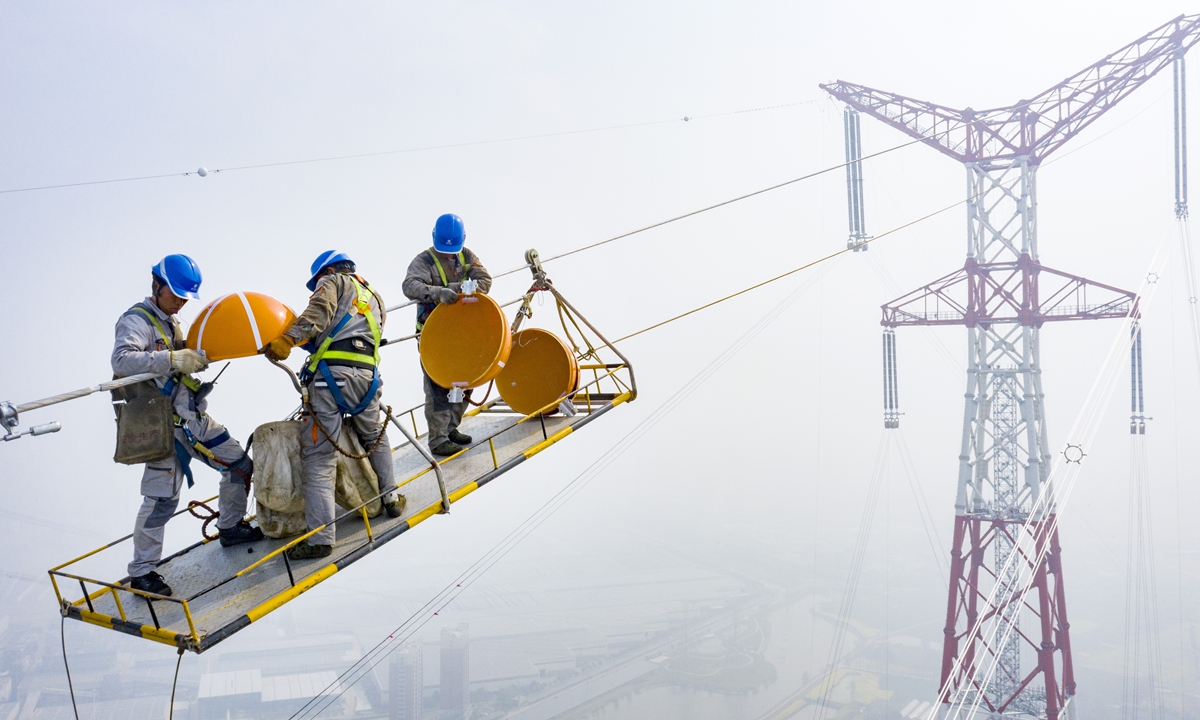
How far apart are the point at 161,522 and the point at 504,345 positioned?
2.19m

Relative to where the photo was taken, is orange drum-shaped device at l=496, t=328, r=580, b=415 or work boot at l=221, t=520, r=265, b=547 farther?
orange drum-shaped device at l=496, t=328, r=580, b=415

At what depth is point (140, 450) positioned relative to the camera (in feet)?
14.4

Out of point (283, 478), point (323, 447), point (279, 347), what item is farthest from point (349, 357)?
point (283, 478)

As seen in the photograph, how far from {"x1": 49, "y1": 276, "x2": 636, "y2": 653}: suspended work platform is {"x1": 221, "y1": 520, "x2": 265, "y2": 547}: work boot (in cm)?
4

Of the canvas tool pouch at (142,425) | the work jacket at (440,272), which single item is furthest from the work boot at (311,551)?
the work jacket at (440,272)

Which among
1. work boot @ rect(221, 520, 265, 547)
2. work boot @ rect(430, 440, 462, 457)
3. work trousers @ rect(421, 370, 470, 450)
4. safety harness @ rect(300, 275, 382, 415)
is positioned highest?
safety harness @ rect(300, 275, 382, 415)

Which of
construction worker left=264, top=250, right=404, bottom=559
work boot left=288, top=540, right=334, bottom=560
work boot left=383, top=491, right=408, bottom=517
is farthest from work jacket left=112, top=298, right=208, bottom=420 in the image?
work boot left=383, top=491, right=408, bottom=517

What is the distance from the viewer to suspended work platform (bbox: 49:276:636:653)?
3971mm

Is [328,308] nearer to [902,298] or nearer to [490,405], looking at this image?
[490,405]

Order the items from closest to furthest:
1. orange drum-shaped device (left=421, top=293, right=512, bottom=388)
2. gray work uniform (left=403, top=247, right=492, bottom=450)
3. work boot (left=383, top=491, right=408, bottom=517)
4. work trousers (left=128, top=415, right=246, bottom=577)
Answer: work trousers (left=128, top=415, right=246, bottom=577) < work boot (left=383, top=491, right=408, bottom=517) < orange drum-shaped device (left=421, top=293, right=512, bottom=388) < gray work uniform (left=403, top=247, right=492, bottom=450)

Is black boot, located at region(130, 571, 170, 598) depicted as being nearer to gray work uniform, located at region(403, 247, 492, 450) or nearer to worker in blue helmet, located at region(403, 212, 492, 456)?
worker in blue helmet, located at region(403, 212, 492, 456)

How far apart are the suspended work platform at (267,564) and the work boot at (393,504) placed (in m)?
0.04

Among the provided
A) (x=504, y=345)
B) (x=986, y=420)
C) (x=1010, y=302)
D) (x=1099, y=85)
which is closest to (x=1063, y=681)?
(x=986, y=420)

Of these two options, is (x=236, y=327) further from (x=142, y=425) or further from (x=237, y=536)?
(x=237, y=536)
